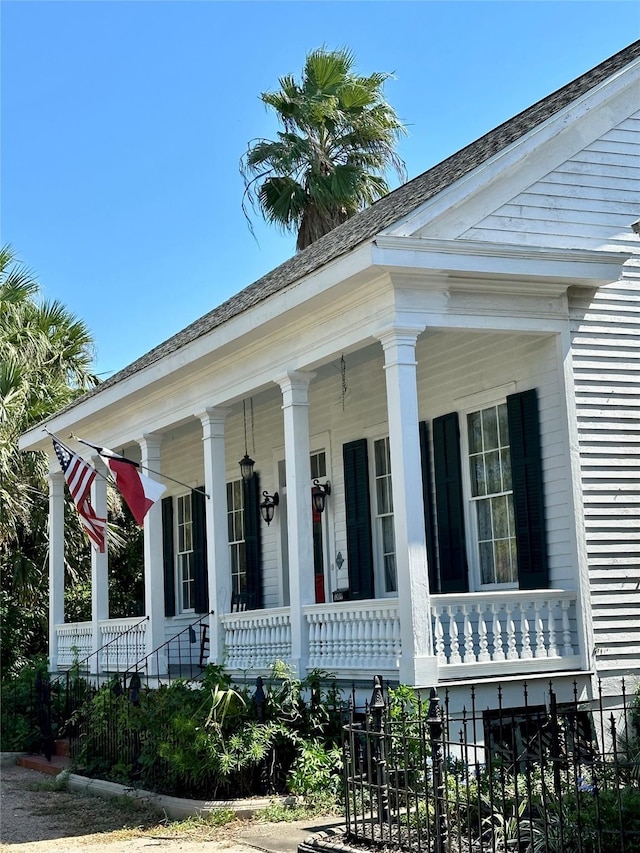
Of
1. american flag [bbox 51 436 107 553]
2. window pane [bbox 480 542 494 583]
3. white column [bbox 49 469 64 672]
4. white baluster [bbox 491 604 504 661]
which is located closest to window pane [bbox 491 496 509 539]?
window pane [bbox 480 542 494 583]

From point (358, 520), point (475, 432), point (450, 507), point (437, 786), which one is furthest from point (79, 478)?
point (437, 786)

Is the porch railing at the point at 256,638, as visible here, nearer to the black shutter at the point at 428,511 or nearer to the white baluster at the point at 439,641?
the black shutter at the point at 428,511

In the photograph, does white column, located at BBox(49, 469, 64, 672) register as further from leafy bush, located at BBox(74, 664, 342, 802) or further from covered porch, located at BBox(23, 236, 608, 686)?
leafy bush, located at BBox(74, 664, 342, 802)

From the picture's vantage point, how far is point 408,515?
10344 mm

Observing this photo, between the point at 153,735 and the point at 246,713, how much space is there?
1274 mm

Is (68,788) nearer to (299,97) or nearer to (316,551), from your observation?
(316,551)

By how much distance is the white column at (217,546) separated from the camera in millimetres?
13703

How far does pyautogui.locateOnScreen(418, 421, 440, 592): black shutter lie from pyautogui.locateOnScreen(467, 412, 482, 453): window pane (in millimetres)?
614

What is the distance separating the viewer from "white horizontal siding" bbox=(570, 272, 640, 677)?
11.5 meters

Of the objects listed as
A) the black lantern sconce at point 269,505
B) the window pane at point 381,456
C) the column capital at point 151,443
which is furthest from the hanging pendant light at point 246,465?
the window pane at point 381,456

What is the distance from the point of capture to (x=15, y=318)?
21.6 m

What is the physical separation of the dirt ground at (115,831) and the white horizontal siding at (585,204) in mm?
5841

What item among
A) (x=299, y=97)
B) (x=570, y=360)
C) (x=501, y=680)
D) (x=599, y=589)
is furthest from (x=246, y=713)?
(x=299, y=97)

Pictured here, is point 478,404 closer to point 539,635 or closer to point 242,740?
point 539,635
